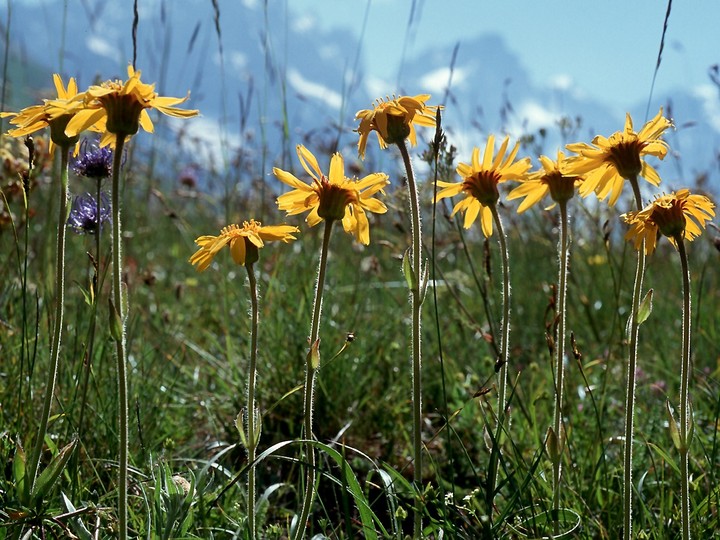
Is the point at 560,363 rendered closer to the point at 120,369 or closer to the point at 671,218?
the point at 671,218

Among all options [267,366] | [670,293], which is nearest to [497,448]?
[267,366]

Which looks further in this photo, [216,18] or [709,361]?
[709,361]

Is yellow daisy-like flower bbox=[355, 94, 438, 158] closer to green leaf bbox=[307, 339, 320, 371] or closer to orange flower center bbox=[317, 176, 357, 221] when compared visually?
orange flower center bbox=[317, 176, 357, 221]

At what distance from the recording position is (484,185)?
156 cm

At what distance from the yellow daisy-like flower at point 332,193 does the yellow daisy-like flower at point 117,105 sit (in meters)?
0.26

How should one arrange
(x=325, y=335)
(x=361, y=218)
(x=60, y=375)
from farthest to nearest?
(x=325, y=335), (x=60, y=375), (x=361, y=218)

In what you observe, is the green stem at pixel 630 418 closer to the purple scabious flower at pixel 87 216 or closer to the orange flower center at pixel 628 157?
the orange flower center at pixel 628 157

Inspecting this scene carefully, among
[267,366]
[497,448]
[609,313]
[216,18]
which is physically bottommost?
[497,448]

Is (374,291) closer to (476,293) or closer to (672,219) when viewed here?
(476,293)

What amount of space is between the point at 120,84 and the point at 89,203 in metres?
0.71

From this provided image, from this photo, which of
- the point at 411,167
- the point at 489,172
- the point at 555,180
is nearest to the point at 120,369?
the point at 411,167

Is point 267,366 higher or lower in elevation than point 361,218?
lower

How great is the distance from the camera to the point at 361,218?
4.87 feet

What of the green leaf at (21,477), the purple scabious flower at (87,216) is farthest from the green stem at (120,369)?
the purple scabious flower at (87,216)
